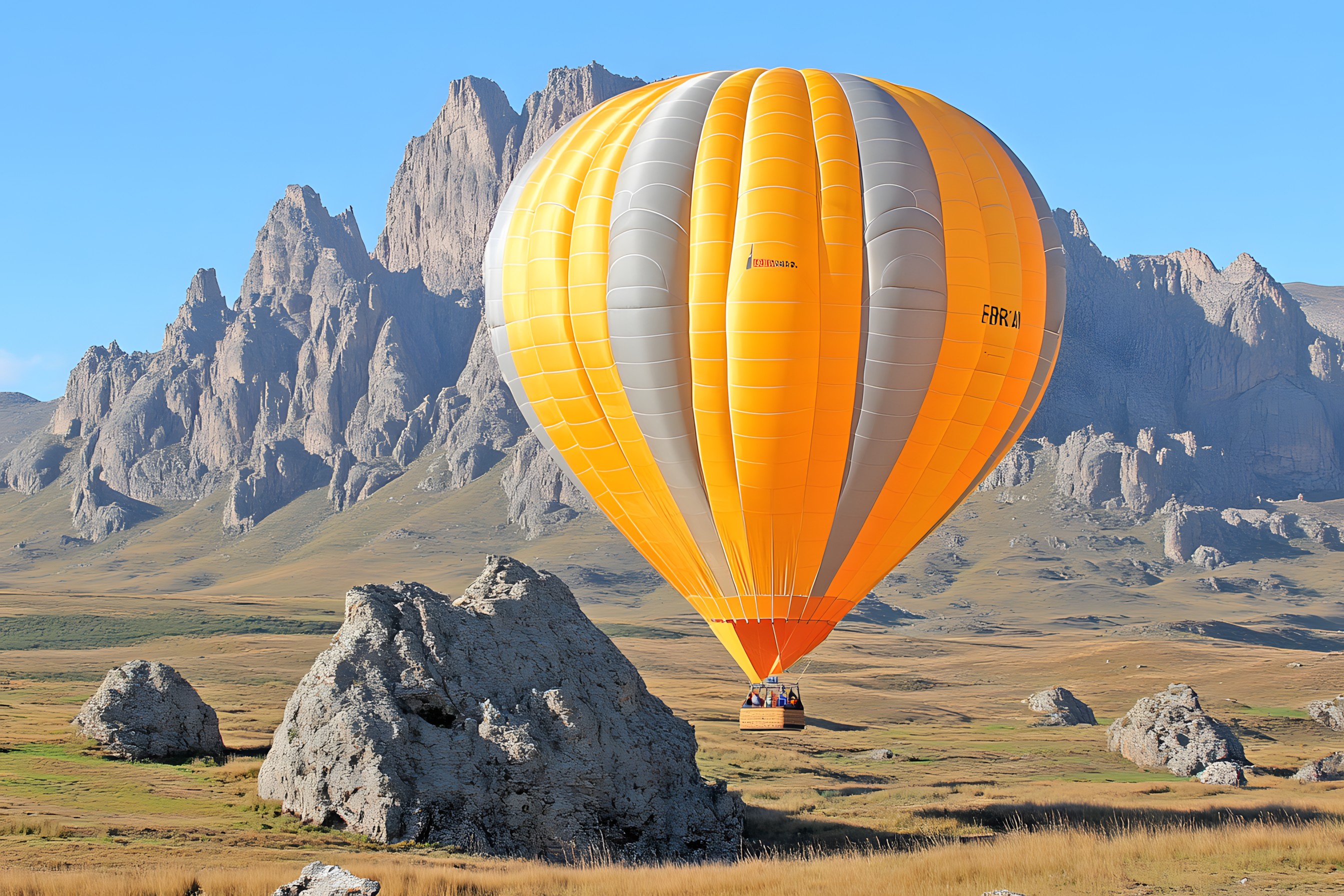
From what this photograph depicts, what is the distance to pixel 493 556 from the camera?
28.1m

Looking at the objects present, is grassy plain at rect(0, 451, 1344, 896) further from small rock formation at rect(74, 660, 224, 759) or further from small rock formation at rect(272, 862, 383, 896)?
small rock formation at rect(272, 862, 383, 896)

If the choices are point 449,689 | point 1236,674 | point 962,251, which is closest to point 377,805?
point 449,689

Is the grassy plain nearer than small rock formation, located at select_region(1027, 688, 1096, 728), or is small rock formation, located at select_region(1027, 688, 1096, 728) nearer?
the grassy plain

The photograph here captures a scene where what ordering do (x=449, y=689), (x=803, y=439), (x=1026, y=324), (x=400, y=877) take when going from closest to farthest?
1. (x=400, y=877)
2. (x=449, y=689)
3. (x=803, y=439)
4. (x=1026, y=324)

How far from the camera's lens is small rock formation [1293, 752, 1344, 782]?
39875 millimetres

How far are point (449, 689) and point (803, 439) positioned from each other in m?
10.4

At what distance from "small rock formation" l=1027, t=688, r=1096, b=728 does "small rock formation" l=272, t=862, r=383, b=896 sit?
49.5 meters

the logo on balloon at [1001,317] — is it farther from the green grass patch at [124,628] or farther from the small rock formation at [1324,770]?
the green grass patch at [124,628]

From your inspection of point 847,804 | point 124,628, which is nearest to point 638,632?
point 124,628

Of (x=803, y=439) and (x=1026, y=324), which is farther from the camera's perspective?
(x=1026, y=324)

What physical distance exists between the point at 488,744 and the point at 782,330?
1150 cm

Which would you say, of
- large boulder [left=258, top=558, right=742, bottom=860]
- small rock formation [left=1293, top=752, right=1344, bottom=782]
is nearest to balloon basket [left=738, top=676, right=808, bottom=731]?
large boulder [left=258, top=558, right=742, bottom=860]

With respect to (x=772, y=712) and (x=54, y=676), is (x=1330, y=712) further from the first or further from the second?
(x=54, y=676)

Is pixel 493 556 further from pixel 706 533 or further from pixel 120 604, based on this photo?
pixel 120 604
